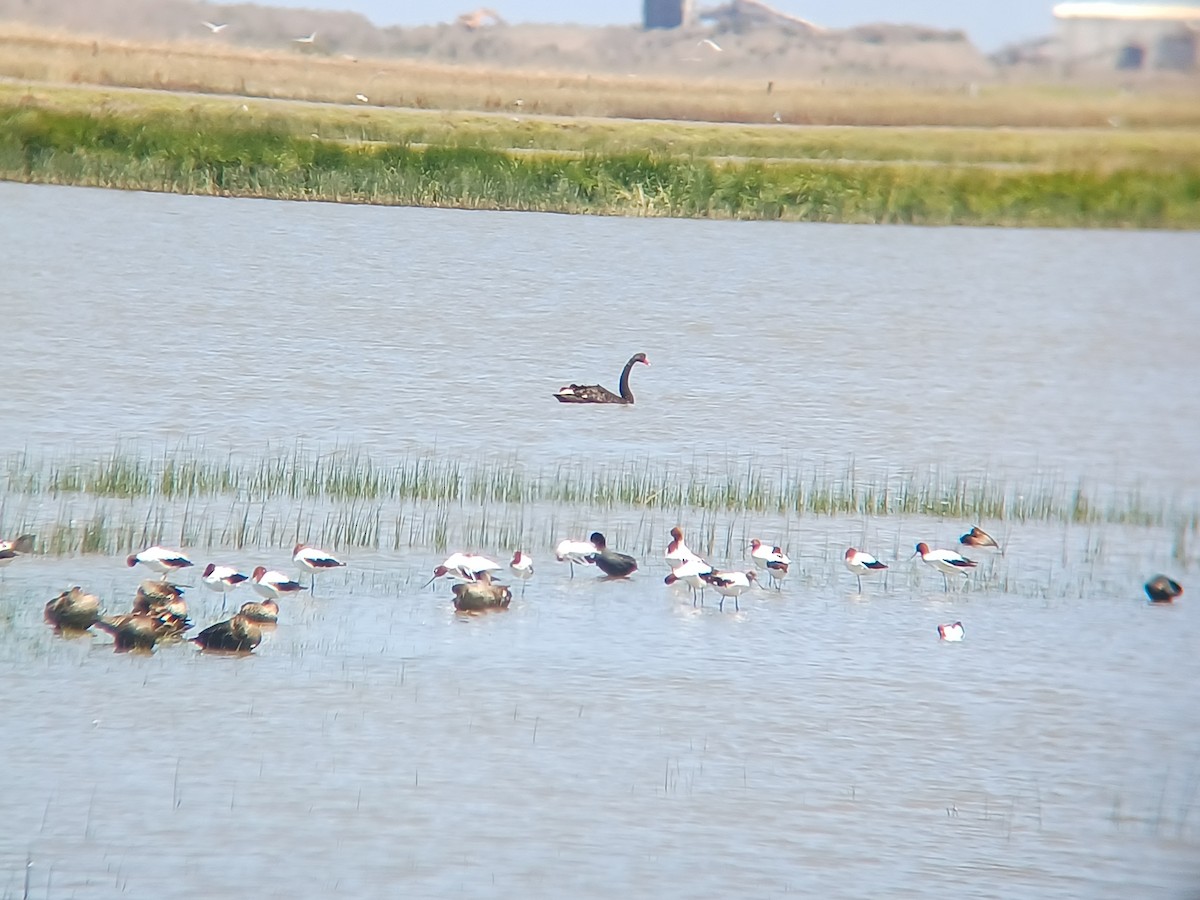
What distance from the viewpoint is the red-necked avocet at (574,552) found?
7.65m

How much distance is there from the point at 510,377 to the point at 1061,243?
7771 mm

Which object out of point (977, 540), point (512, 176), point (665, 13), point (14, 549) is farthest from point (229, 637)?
point (512, 176)

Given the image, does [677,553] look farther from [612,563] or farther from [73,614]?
[73,614]

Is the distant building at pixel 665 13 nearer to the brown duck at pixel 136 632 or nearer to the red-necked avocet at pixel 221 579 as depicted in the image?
the red-necked avocet at pixel 221 579

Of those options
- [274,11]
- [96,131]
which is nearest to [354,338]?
[96,131]

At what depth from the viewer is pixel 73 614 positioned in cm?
631

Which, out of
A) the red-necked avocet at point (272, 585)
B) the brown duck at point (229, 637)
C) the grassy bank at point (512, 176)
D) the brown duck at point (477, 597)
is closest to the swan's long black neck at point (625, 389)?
the grassy bank at point (512, 176)

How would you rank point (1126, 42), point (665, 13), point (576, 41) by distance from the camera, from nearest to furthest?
point (1126, 42), point (665, 13), point (576, 41)

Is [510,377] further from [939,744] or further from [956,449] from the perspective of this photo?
[939,744]

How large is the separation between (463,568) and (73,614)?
159 cm

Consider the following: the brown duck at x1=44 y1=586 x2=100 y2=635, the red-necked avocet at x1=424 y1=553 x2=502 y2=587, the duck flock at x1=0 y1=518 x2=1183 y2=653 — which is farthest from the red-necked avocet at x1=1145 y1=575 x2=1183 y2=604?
the brown duck at x1=44 y1=586 x2=100 y2=635

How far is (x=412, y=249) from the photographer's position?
17.1m

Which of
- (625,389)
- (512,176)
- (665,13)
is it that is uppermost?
(665,13)

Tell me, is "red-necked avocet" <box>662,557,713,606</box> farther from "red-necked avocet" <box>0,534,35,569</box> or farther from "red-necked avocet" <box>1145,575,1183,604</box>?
"red-necked avocet" <box>0,534,35,569</box>
